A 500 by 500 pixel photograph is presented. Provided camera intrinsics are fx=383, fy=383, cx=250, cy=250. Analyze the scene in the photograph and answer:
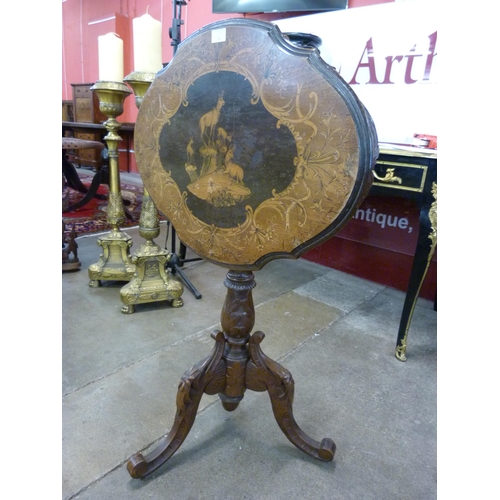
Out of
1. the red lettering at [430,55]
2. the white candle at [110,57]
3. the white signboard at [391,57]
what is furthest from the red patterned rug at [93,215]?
the red lettering at [430,55]

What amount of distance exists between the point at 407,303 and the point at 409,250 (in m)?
0.78

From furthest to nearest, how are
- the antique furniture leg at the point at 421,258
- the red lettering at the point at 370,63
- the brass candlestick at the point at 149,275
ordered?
the red lettering at the point at 370,63, the brass candlestick at the point at 149,275, the antique furniture leg at the point at 421,258

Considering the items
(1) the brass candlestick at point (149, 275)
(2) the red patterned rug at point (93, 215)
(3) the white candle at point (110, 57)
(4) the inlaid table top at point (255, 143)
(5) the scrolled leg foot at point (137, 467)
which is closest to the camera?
A: (4) the inlaid table top at point (255, 143)

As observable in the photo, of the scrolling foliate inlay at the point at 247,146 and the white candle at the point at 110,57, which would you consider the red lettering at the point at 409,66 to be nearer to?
the white candle at the point at 110,57

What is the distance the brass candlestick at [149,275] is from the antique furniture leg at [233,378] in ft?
3.20

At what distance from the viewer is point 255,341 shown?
3.58ft

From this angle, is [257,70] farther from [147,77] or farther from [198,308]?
[198,308]

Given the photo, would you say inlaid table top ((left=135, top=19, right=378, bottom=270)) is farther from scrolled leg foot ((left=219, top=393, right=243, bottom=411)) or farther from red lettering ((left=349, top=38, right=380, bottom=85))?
red lettering ((left=349, top=38, right=380, bottom=85))

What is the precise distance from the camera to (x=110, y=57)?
6.13 ft

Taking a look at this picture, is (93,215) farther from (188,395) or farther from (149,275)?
(188,395)

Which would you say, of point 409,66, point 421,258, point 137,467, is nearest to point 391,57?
point 409,66

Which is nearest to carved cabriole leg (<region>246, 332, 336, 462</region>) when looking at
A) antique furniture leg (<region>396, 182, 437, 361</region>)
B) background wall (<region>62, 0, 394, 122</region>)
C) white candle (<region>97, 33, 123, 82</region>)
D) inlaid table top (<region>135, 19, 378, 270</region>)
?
inlaid table top (<region>135, 19, 378, 270</region>)

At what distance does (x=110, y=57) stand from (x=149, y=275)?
110 centimetres

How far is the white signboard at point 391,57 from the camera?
6.81 ft
